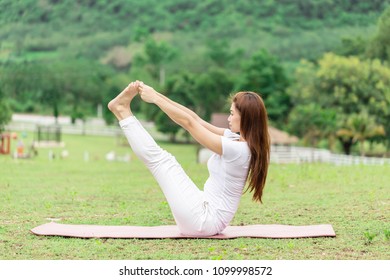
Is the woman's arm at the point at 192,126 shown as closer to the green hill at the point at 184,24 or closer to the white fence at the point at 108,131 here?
the white fence at the point at 108,131

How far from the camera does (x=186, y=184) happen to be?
4.42m

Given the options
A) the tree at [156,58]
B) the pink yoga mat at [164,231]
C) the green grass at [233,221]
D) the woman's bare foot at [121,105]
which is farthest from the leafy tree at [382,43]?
the woman's bare foot at [121,105]

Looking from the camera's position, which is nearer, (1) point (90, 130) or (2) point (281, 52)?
(1) point (90, 130)

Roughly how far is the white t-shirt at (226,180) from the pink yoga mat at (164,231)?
0.17 metres

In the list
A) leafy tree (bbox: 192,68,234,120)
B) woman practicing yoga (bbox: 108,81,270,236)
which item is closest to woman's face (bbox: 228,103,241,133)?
woman practicing yoga (bbox: 108,81,270,236)

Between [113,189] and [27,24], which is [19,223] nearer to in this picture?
[113,189]

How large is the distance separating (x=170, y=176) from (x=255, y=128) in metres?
0.54

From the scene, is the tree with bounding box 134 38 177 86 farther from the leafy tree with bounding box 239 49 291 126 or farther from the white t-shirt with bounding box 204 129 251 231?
the white t-shirt with bounding box 204 129 251 231

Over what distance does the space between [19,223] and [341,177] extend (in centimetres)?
416

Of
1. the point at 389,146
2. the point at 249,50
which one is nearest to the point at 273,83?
the point at 389,146

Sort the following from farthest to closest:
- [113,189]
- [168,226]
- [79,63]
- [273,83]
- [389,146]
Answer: [79,63], [273,83], [389,146], [113,189], [168,226]

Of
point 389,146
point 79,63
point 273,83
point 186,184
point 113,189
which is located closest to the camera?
point 186,184

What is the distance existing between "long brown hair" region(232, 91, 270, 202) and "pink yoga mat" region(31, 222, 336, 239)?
0.39 m

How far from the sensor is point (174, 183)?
4.40 m
